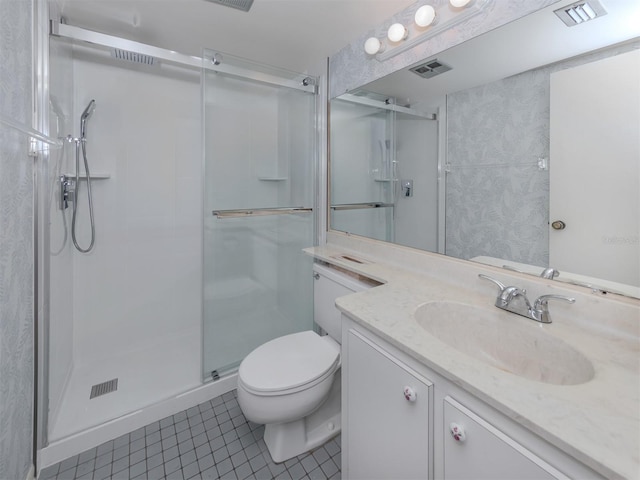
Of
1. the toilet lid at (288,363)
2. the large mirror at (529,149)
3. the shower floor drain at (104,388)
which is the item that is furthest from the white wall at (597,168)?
the shower floor drain at (104,388)

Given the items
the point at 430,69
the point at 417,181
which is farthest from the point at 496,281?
the point at 430,69

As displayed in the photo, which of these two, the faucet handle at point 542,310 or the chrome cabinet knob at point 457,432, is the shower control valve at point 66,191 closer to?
the chrome cabinet knob at point 457,432

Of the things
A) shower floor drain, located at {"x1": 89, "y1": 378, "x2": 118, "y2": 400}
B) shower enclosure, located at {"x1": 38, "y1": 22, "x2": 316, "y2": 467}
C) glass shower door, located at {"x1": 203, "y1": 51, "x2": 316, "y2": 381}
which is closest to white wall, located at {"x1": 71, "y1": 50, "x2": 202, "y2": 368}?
shower enclosure, located at {"x1": 38, "y1": 22, "x2": 316, "y2": 467}

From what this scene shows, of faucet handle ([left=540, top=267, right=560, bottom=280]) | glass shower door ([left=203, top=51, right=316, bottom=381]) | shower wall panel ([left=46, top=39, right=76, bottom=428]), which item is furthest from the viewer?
glass shower door ([left=203, top=51, right=316, bottom=381])

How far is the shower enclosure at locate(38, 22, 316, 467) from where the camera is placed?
1710 mm

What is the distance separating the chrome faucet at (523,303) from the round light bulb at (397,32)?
124 cm

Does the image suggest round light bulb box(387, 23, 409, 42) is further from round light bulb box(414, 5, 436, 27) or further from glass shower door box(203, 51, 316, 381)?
glass shower door box(203, 51, 316, 381)

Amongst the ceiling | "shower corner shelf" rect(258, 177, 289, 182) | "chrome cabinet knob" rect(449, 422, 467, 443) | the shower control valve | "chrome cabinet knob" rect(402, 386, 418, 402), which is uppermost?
the ceiling

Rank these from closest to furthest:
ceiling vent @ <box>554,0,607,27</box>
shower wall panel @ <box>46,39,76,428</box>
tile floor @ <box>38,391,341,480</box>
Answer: ceiling vent @ <box>554,0,607,27</box>
tile floor @ <box>38,391,341,480</box>
shower wall panel @ <box>46,39,76,428</box>

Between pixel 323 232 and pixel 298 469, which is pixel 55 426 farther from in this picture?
pixel 323 232

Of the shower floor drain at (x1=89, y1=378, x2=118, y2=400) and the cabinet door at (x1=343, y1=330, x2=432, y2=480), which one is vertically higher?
the cabinet door at (x1=343, y1=330, x2=432, y2=480)

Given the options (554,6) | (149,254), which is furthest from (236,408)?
(554,6)

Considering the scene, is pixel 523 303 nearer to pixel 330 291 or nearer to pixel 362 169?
pixel 330 291

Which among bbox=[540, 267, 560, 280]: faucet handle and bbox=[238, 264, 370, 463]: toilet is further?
bbox=[238, 264, 370, 463]: toilet
